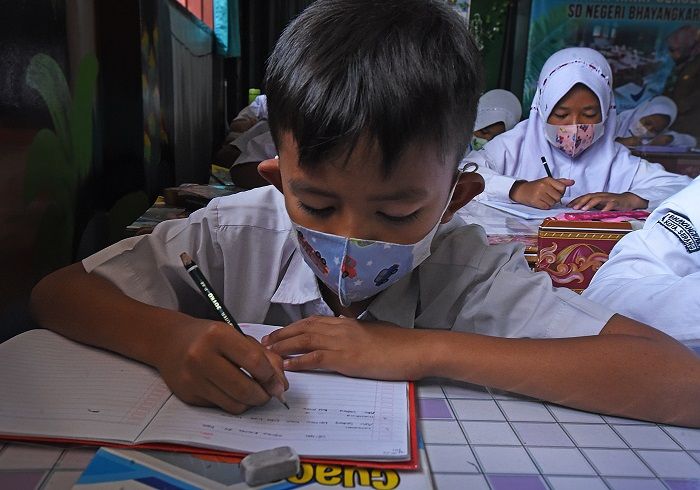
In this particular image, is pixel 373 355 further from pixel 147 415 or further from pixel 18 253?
pixel 18 253

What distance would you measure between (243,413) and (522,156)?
7.70 ft

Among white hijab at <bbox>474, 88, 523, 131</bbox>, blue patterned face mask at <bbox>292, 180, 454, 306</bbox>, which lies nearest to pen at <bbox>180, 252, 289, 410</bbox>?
blue patterned face mask at <bbox>292, 180, 454, 306</bbox>

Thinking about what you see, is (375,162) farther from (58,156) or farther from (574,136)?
(574,136)

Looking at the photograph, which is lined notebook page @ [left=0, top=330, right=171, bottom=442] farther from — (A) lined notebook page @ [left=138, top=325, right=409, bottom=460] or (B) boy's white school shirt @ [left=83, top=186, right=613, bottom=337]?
(B) boy's white school shirt @ [left=83, top=186, right=613, bottom=337]

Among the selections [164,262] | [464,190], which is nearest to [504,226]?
[464,190]

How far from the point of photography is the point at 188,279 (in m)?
0.92

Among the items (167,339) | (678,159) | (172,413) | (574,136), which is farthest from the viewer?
(678,159)

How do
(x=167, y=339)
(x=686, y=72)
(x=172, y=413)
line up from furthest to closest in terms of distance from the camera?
(x=686, y=72) → (x=167, y=339) → (x=172, y=413)

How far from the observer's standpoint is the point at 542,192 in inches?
80.3

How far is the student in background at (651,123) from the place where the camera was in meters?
4.71

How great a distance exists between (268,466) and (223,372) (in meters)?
0.14

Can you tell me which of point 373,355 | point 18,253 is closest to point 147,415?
point 373,355

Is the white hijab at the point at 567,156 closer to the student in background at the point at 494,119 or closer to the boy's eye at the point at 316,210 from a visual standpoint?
the student in background at the point at 494,119

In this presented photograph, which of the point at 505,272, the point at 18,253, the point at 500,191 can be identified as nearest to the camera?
the point at 505,272
